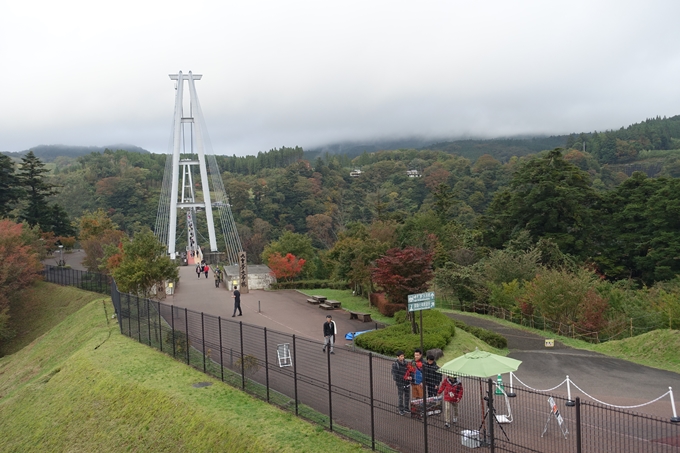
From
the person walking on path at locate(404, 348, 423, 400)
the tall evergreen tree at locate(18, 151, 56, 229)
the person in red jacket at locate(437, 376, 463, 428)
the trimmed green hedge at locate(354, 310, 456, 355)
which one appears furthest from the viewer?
the tall evergreen tree at locate(18, 151, 56, 229)

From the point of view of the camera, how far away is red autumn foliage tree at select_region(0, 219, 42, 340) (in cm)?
3066

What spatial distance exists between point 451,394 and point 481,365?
778 mm

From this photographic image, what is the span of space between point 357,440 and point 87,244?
39.4 m

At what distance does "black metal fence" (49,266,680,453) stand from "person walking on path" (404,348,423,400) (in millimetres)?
454

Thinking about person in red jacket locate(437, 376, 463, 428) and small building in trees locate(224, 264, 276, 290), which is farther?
small building in trees locate(224, 264, 276, 290)

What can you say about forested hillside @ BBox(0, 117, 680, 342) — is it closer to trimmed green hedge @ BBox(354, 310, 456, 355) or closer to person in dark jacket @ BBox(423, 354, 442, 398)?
trimmed green hedge @ BBox(354, 310, 456, 355)

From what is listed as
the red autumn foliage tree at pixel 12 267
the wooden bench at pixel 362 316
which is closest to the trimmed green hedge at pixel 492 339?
the wooden bench at pixel 362 316

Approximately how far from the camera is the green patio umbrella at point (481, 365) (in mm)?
9695

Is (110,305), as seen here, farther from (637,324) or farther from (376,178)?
(376,178)

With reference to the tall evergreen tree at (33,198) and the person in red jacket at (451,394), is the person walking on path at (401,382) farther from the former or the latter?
the tall evergreen tree at (33,198)

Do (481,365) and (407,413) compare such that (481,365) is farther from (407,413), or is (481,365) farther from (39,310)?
(39,310)

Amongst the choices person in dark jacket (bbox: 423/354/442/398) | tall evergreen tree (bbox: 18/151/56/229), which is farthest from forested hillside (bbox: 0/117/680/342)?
person in dark jacket (bbox: 423/354/442/398)

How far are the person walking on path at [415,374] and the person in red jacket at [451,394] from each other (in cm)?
54

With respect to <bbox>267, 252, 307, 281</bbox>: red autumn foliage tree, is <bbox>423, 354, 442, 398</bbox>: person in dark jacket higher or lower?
higher
